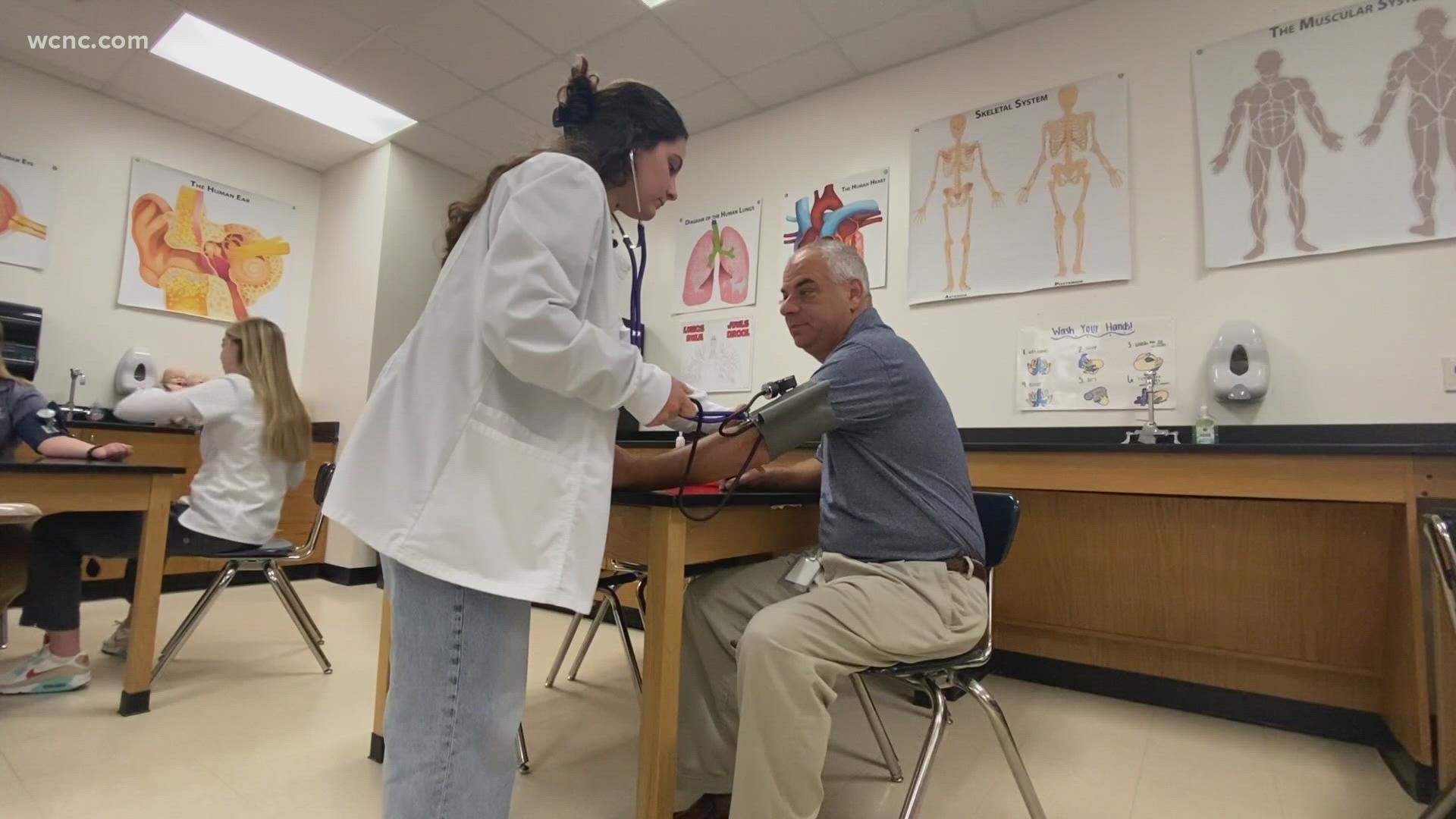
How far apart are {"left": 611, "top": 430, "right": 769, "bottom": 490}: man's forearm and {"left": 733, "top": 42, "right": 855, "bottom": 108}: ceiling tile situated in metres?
2.45

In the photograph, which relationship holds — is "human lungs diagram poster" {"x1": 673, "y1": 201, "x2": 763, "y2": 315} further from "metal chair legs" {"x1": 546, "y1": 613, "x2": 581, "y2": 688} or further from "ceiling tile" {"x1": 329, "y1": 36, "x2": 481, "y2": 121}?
"metal chair legs" {"x1": 546, "y1": 613, "x2": 581, "y2": 688}

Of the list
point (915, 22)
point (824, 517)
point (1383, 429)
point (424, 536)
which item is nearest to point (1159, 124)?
point (915, 22)

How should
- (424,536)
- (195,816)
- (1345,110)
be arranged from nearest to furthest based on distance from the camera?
(424,536), (195,816), (1345,110)

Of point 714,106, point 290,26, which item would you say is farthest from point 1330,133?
point 290,26

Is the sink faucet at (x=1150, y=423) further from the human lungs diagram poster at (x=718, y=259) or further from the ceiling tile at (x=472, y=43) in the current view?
the ceiling tile at (x=472, y=43)

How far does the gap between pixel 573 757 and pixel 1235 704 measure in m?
2.05

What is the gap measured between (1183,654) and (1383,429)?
0.91 m

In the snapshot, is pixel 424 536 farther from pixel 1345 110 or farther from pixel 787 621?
pixel 1345 110

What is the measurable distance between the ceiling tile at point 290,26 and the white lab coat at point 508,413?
9.49 ft

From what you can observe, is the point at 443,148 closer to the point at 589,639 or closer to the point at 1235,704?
the point at 589,639

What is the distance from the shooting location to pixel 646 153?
40.5 inches

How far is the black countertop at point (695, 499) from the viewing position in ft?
3.73

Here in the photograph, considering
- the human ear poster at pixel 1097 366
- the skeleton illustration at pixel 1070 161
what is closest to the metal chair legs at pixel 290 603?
the human ear poster at pixel 1097 366

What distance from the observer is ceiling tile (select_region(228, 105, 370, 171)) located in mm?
3812
